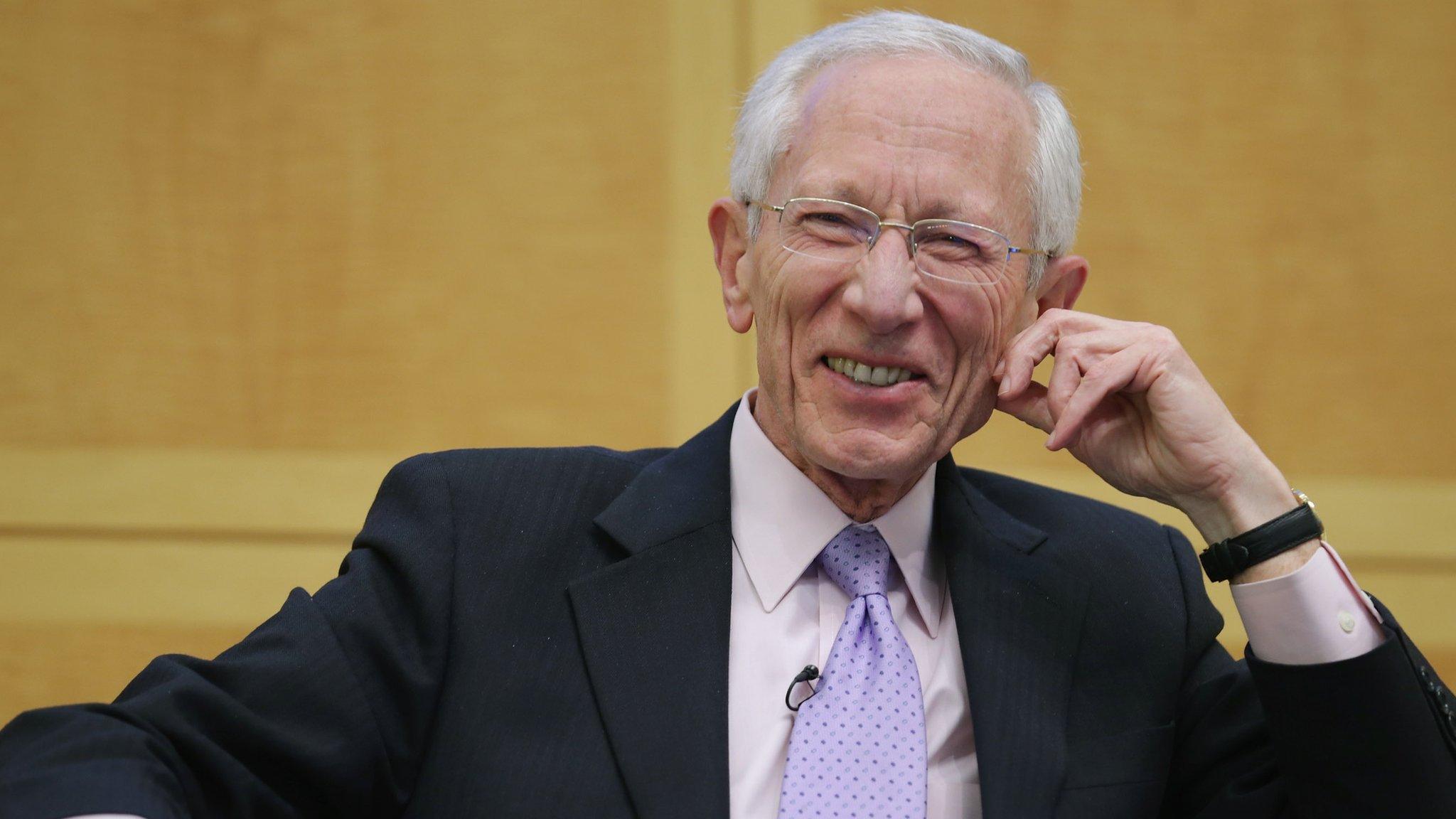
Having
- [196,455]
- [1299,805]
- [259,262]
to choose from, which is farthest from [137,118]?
[1299,805]

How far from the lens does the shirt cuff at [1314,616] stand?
4.73 ft

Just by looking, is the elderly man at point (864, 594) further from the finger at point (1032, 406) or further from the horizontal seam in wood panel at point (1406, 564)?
the horizontal seam in wood panel at point (1406, 564)

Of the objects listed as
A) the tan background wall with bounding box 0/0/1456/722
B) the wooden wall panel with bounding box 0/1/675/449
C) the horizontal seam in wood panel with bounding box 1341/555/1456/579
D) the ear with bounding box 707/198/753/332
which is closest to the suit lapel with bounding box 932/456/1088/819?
the ear with bounding box 707/198/753/332

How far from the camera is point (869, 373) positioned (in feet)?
5.07

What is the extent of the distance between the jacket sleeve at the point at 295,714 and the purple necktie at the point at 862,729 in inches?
16.6

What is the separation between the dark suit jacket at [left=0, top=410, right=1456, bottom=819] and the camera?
1.35m

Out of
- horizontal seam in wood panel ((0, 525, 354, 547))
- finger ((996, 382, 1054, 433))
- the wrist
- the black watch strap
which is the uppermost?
finger ((996, 382, 1054, 433))

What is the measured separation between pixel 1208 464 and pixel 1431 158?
53.3 inches

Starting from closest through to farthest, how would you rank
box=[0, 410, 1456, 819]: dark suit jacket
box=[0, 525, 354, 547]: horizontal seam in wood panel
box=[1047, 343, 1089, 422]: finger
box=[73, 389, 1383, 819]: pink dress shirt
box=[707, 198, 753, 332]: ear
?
1. box=[0, 410, 1456, 819]: dark suit jacket
2. box=[73, 389, 1383, 819]: pink dress shirt
3. box=[1047, 343, 1089, 422]: finger
4. box=[707, 198, 753, 332]: ear
5. box=[0, 525, 354, 547]: horizontal seam in wood panel

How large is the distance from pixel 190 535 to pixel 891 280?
1558 millimetres

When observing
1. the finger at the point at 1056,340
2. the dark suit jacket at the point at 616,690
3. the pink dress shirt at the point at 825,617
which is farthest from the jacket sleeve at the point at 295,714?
the finger at the point at 1056,340

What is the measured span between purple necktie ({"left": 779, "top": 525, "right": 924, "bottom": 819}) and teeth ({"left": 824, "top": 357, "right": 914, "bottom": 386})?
23 cm

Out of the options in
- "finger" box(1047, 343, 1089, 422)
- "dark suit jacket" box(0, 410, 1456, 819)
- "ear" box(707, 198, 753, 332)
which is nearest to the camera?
"dark suit jacket" box(0, 410, 1456, 819)

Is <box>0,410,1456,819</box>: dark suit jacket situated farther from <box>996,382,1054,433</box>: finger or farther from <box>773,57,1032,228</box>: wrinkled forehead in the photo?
<box>773,57,1032,228</box>: wrinkled forehead
